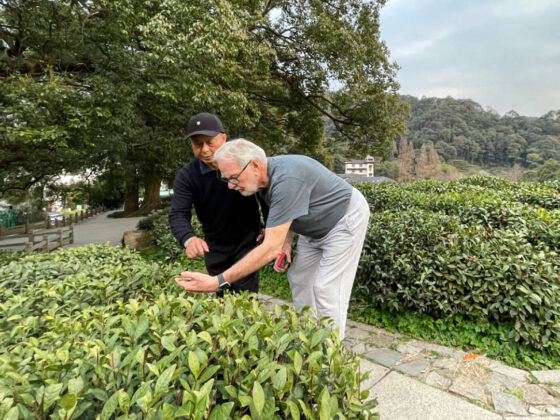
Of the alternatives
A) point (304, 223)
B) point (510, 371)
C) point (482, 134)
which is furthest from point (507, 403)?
point (482, 134)

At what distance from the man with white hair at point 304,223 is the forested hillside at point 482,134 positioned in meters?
77.6

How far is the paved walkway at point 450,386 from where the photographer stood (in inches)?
82.7

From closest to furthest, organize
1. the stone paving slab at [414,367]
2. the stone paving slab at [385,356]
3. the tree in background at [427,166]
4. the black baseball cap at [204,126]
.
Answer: the black baseball cap at [204,126] → the stone paving slab at [414,367] → the stone paving slab at [385,356] → the tree in background at [427,166]

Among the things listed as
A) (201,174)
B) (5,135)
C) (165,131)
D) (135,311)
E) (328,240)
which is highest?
(165,131)

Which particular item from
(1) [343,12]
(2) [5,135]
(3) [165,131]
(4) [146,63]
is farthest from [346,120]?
(2) [5,135]

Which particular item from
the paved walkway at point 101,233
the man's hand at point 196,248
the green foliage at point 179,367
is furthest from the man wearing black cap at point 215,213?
the paved walkway at point 101,233

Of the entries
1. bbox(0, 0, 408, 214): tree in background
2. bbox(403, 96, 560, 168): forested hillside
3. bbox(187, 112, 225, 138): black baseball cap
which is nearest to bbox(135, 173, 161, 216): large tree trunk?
bbox(0, 0, 408, 214): tree in background

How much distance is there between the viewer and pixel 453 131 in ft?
246

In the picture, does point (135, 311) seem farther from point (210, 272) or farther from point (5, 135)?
point (5, 135)

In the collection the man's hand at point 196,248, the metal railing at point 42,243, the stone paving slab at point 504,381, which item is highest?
the man's hand at point 196,248

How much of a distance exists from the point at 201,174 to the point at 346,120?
1205cm

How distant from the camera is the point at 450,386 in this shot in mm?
2377

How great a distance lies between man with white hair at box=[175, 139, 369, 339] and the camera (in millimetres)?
1699

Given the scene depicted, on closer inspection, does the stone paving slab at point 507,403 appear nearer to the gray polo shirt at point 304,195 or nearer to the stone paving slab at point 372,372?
the stone paving slab at point 372,372
